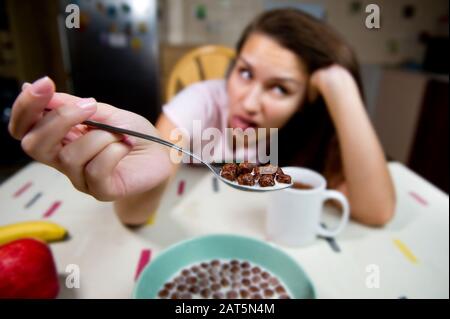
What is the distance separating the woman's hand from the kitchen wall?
7.80ft

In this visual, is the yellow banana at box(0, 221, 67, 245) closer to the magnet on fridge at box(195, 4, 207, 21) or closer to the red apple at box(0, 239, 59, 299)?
the red apple at box(0, 239, 59, 299)

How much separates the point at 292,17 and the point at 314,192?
1.15 ft

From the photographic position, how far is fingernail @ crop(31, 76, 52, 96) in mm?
193

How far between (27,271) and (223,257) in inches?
10.1

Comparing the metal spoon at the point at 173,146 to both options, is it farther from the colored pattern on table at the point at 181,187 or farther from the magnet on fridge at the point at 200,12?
the magnet on fridge at the point at 200,12

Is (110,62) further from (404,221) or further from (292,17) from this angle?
(404,221)

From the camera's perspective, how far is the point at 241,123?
47 cm

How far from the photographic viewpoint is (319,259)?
489 mm

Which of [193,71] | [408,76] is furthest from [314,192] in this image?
[408,76]

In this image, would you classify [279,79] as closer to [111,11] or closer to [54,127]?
[54,127]

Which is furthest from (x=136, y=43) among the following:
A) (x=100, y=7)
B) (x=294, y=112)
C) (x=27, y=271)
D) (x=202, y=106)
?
(x=27, y=271)

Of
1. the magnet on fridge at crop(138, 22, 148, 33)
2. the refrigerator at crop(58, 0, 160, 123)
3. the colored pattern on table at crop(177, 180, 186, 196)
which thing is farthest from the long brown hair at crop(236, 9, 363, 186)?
the magnet on fridge at crop(138, 22, 148, 33)

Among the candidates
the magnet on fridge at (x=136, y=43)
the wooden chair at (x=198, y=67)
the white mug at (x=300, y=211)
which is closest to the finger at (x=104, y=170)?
the white mug at (x=300, y=211)

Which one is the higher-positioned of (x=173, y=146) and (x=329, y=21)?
(x=329, y=21)
